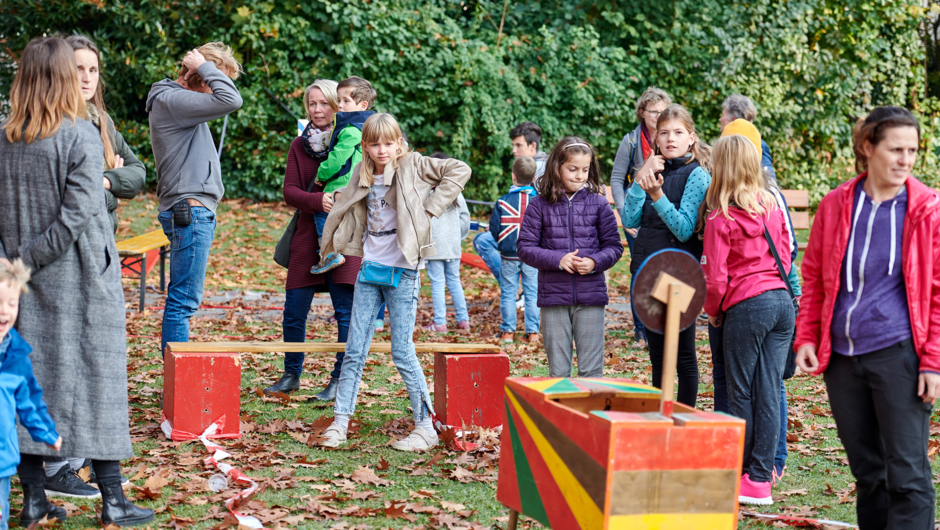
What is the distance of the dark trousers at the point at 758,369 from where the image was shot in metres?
4.20

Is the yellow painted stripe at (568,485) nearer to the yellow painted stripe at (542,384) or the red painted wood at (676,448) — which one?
the yellow painted stripe at (542,384)

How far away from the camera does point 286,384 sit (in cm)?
633

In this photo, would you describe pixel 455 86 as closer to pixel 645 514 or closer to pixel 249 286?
pixel 249 286

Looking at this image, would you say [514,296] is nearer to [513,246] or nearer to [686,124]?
[513,246]

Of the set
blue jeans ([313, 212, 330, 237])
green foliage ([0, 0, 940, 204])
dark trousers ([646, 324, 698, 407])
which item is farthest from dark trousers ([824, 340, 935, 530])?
green foliage ([0, 0, 940, 204])

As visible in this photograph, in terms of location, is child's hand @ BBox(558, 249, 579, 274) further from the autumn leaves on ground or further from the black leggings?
the black leggings

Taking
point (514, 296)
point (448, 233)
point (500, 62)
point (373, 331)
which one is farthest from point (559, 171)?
point (500, 62)

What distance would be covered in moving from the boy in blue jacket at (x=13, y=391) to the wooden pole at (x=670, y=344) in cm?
222

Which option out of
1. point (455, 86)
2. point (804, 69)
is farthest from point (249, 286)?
point (804, 69)

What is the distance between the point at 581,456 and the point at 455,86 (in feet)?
44.0

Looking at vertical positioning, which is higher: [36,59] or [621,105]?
[621,105]

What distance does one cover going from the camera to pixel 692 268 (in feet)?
9.73

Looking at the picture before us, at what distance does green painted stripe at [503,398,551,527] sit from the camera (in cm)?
321

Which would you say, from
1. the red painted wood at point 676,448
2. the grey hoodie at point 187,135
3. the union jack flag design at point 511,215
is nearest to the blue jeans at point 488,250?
the union jack flag design at point 511,215
